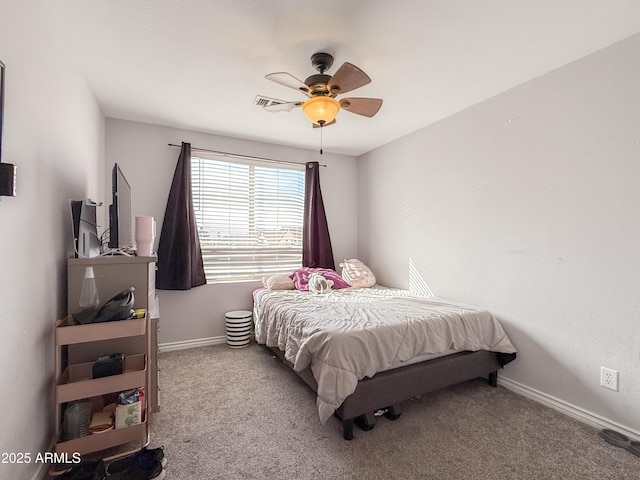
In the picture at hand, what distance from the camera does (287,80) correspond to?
6.30ft

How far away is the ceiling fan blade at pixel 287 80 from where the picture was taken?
5.99 feet

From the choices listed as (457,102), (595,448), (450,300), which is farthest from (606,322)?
(457,102)

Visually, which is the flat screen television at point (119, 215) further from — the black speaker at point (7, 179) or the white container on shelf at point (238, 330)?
the white container on shelf at point (238, 330)

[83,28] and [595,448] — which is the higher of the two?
[83,28]

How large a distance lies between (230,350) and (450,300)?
7.74ft

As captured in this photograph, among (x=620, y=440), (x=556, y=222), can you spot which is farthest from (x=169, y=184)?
(x=620, y=440)

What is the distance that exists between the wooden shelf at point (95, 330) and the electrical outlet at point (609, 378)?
9.33 ft

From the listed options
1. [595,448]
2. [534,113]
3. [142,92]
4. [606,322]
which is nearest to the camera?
[595,448]

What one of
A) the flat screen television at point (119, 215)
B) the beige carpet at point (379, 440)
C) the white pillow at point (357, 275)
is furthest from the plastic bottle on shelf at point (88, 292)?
the white pillow at point (357, 275)

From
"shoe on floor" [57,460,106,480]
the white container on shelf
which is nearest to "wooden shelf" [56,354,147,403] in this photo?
"shoe on floor" [57,460,106,480]

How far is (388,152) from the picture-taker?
12.6 ft

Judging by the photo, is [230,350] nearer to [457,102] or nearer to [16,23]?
[16,23]

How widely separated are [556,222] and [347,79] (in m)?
1.80

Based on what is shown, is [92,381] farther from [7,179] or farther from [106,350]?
[7,179]
